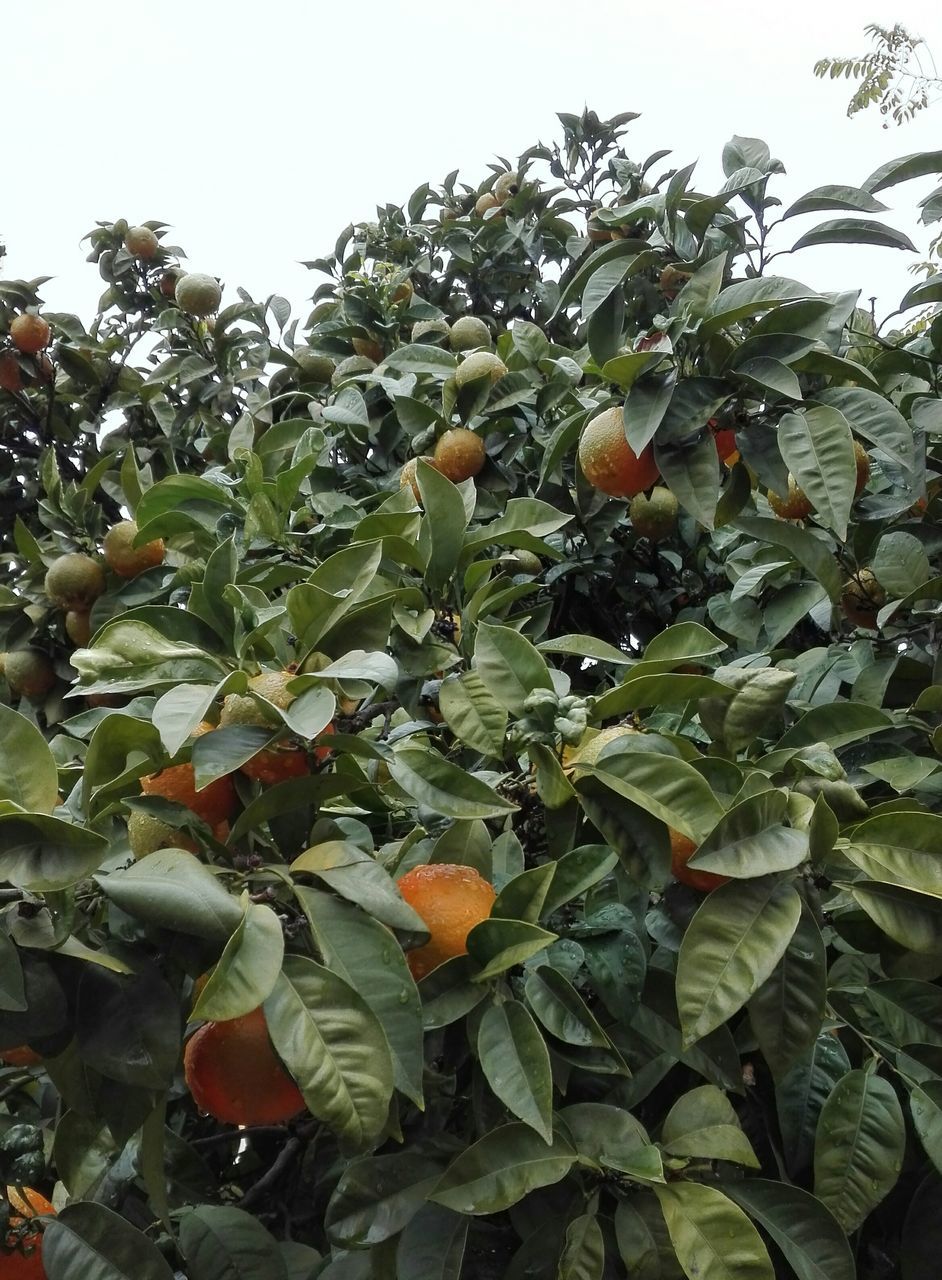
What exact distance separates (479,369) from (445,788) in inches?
39.3

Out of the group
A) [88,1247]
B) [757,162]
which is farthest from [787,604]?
[88,1247]

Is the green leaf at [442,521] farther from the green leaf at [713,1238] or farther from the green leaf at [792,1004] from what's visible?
the green leaf at [713,1238]

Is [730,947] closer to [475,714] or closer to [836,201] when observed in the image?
[475,714]

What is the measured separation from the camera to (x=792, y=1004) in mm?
794

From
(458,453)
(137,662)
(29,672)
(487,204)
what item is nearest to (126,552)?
(29,672)

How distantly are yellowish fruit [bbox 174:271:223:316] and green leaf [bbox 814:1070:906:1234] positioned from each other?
2189mm

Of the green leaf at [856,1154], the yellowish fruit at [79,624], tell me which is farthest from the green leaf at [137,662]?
the yellowish fruit at [79,624]

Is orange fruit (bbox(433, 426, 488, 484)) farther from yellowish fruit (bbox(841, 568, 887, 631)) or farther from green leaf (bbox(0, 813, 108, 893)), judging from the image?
green leaf (bbox(0, 813, 108, 893))

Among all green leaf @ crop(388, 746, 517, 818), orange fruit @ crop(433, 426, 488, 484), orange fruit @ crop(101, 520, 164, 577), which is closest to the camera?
green leaf @ crop(388, 746, 517, 818)

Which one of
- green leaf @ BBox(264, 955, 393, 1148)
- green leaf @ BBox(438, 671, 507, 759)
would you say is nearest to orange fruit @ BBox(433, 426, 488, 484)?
green leaf @ BBox(438, 671, 507, 759)

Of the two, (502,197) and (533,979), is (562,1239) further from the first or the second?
(502,197)

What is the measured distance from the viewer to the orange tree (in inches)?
28.7

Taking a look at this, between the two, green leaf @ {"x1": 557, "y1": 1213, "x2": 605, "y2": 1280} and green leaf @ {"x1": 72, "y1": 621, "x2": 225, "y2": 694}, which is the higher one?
green leaf @ {"x1": 72, "y1": 621, "x2": 225, "y2": 694}

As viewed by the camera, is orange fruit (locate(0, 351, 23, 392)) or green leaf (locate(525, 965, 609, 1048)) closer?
green leaf (locate(525, 965, 609, 1048))
